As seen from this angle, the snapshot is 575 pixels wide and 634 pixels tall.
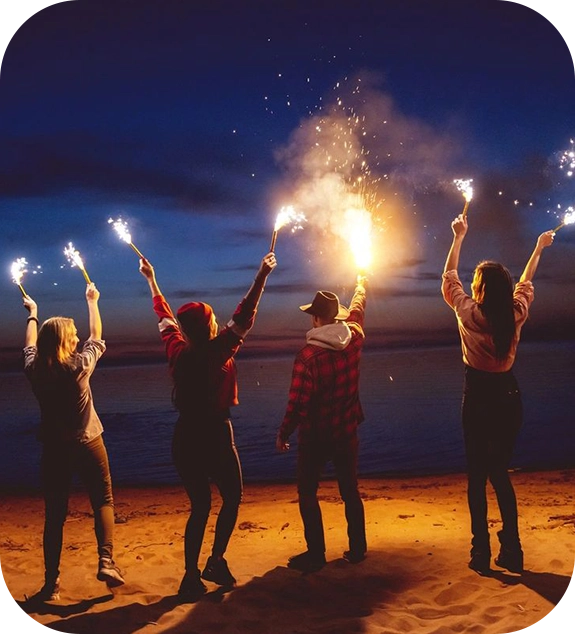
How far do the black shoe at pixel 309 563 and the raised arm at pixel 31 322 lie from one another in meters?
3.05

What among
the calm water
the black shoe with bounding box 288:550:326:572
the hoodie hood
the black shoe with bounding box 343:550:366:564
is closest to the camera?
the hoodie hood

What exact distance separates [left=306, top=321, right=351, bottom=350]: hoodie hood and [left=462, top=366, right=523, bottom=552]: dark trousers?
42.2 inches

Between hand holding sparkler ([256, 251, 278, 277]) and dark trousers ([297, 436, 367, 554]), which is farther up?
hand holding sparkler ([256, 251, 278, 277])

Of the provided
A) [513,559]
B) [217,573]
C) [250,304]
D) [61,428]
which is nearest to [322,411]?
[250,304]

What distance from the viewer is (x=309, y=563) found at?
16.2ft

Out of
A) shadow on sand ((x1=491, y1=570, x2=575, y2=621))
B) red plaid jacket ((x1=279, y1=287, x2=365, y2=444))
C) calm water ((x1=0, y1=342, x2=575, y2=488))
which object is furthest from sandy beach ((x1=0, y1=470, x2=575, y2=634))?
calm water ((x1=0, y1=342, x2=575, y2=488))

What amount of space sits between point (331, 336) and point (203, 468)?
155cm

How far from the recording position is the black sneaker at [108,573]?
448 centimetres

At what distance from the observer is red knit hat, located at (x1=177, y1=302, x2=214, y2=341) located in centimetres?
416

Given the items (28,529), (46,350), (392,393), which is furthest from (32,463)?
(392,393)

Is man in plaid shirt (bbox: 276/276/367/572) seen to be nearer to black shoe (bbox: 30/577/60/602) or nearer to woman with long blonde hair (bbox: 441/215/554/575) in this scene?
woman with long blonde hair (bbox: 441/215/554/575)

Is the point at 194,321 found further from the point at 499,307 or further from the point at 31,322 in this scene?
the point at 499,307

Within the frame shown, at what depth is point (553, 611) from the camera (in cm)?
384

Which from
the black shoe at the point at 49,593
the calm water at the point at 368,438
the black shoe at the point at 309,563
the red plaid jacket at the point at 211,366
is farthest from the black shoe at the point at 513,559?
the calm water at the point at 368,438
